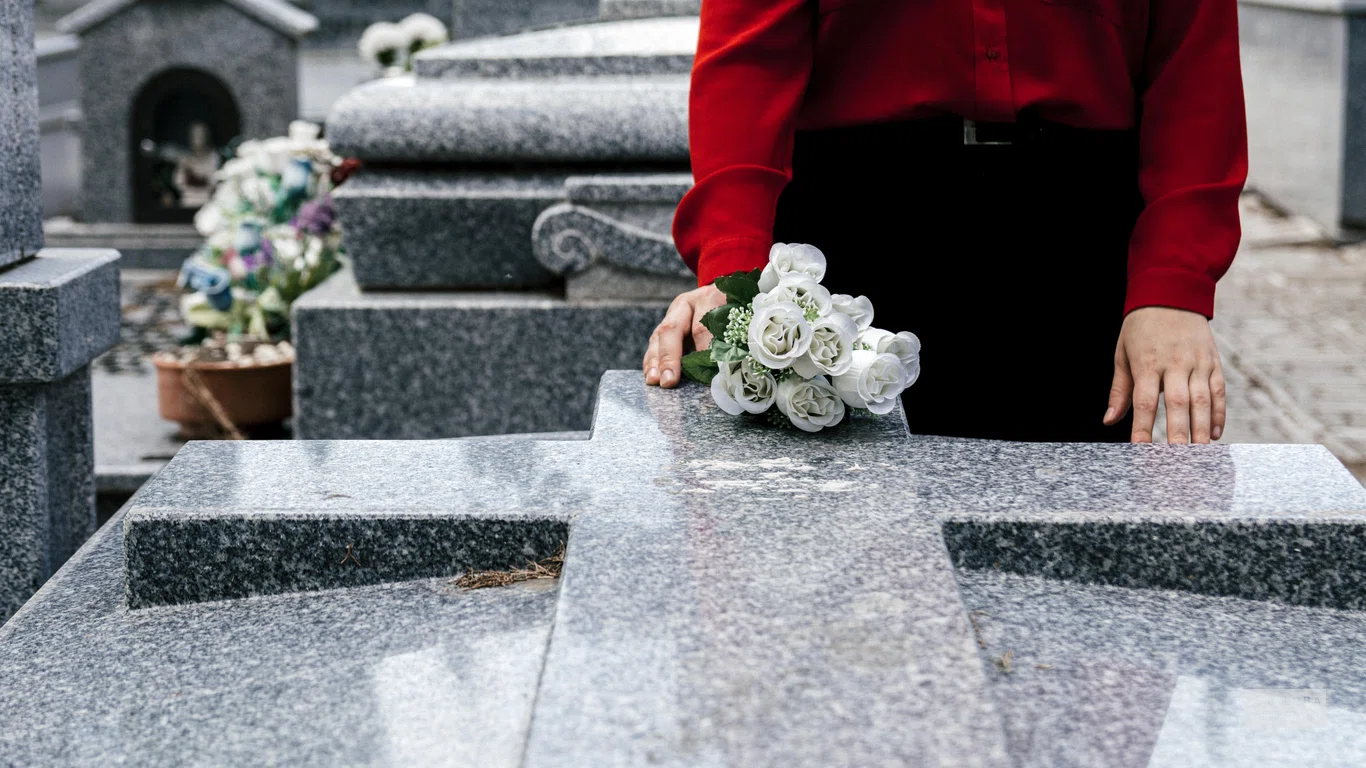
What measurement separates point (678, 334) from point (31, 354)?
44.7 inches

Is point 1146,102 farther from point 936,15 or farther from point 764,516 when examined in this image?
point 764,516

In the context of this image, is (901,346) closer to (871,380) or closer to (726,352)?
(871,380)

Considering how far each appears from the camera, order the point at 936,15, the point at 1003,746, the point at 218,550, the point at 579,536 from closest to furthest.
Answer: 1. the point at 1003,746
2. the point at 579,536
3. the point at 218,550
4. the point at 936,15

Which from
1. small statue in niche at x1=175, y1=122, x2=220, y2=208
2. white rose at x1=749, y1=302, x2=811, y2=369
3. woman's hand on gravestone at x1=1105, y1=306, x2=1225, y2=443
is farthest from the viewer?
small statue in niche at x1=175, y1=122, x2=220, y2=208

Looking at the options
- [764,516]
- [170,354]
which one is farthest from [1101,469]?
[170,354]

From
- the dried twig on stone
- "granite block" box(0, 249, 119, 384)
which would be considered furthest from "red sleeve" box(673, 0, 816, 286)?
"granite block" box(0, 249, 119, 384)

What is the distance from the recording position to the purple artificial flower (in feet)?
15.4

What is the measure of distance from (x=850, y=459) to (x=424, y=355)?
222 cm

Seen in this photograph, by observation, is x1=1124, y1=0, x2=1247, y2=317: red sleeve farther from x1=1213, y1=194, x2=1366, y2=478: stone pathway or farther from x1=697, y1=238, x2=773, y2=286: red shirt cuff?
x1=1213, y1=194, x2=1366, y2=478: stone pathway

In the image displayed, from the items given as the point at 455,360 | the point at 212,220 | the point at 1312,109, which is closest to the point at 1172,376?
the point at 455,360

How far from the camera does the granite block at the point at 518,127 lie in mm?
4027

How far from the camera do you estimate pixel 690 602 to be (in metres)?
1.55

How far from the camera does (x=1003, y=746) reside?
4.24ft

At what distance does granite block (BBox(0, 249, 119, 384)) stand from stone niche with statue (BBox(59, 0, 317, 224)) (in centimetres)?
617
